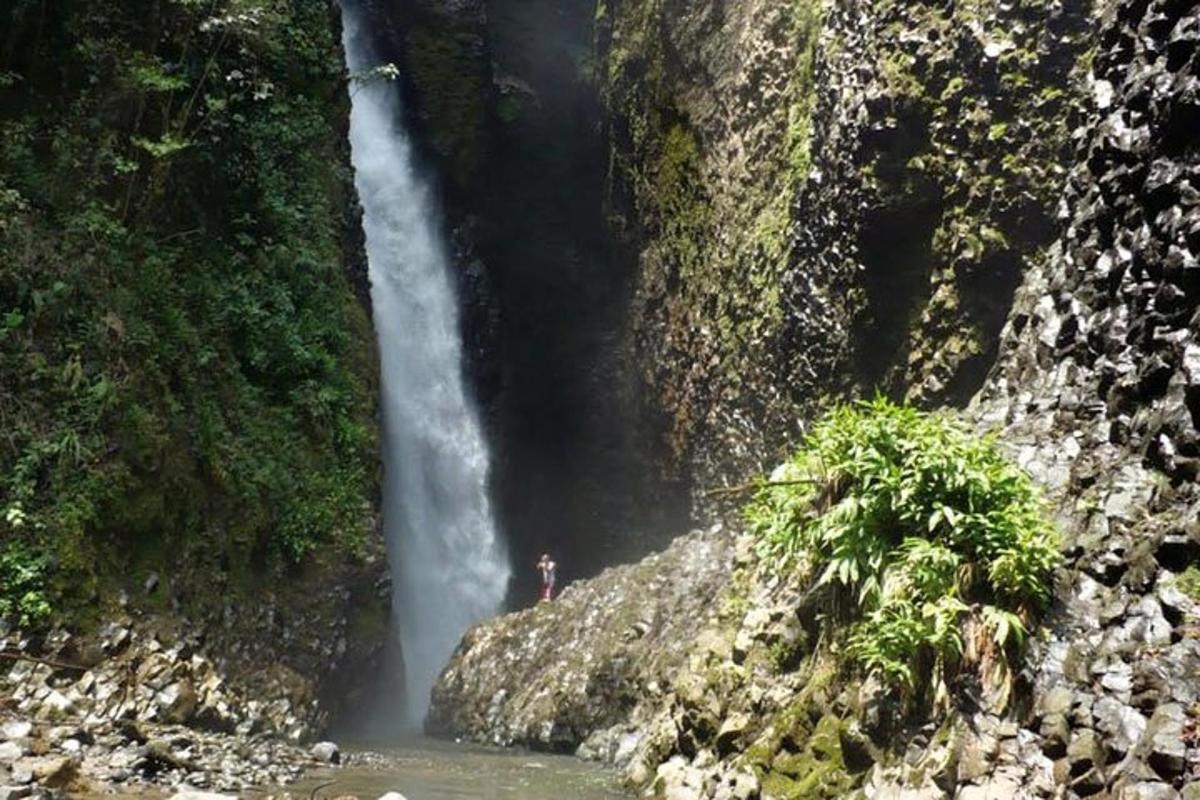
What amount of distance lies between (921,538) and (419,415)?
2132 cm

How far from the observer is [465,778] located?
12.2 m

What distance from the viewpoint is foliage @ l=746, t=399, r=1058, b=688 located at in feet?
22.9

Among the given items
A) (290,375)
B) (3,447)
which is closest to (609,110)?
(290,375)

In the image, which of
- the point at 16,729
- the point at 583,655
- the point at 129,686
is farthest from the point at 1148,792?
the point at 583,655

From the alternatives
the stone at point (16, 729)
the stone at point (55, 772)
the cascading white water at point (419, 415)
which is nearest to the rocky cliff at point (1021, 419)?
the stone at point (55, 772)

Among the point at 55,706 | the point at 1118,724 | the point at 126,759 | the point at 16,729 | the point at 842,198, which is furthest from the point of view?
the point at 842,198

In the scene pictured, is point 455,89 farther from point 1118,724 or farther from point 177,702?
point 1118,724

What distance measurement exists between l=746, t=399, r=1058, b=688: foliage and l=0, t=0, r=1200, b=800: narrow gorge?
34 millimetres

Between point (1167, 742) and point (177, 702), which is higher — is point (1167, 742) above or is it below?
below

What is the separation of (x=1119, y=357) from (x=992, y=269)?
236 inches

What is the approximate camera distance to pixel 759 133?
18.8 metres

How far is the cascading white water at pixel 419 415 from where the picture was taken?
26219mm

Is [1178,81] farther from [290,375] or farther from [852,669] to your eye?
[290,375]

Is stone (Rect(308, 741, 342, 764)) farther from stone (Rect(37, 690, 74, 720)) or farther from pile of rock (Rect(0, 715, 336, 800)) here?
Answer: stone (Rect(37, 690, 74, 720))
